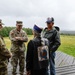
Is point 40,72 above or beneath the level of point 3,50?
beneath

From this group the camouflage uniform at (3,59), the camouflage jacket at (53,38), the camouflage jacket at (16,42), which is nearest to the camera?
the camouflage uniform at (3,59)

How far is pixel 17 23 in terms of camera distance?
19.7 feet

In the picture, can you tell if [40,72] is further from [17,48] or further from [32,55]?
[17,48]

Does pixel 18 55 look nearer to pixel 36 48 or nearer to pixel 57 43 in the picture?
pixel 57 43

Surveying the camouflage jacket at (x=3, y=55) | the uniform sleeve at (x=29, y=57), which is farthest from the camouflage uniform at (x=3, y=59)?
the uniform sleeve at (x=29, y=57)

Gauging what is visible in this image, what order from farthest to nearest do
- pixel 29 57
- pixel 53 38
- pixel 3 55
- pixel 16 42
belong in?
pixel 16 42
pixel 53 38
pixel 3 55
pixel 29 57

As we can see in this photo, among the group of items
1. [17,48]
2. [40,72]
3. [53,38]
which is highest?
[53,38]

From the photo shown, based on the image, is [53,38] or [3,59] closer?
[3,59]

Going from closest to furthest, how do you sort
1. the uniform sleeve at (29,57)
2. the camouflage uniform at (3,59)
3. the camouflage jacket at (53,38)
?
the uniform sleeve at (29,57) → the camouflage uniform at (3,59) → the camouflage jacket at (53,38)

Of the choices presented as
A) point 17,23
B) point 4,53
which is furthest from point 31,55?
point 17,23

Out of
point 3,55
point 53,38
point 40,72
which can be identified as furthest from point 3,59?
point 53,38

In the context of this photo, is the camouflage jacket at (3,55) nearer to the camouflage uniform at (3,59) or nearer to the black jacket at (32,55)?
the camouflage uniform at (3,59)

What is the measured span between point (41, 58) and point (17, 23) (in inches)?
75.8

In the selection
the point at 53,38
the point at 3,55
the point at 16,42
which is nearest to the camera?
the point at 3,55
